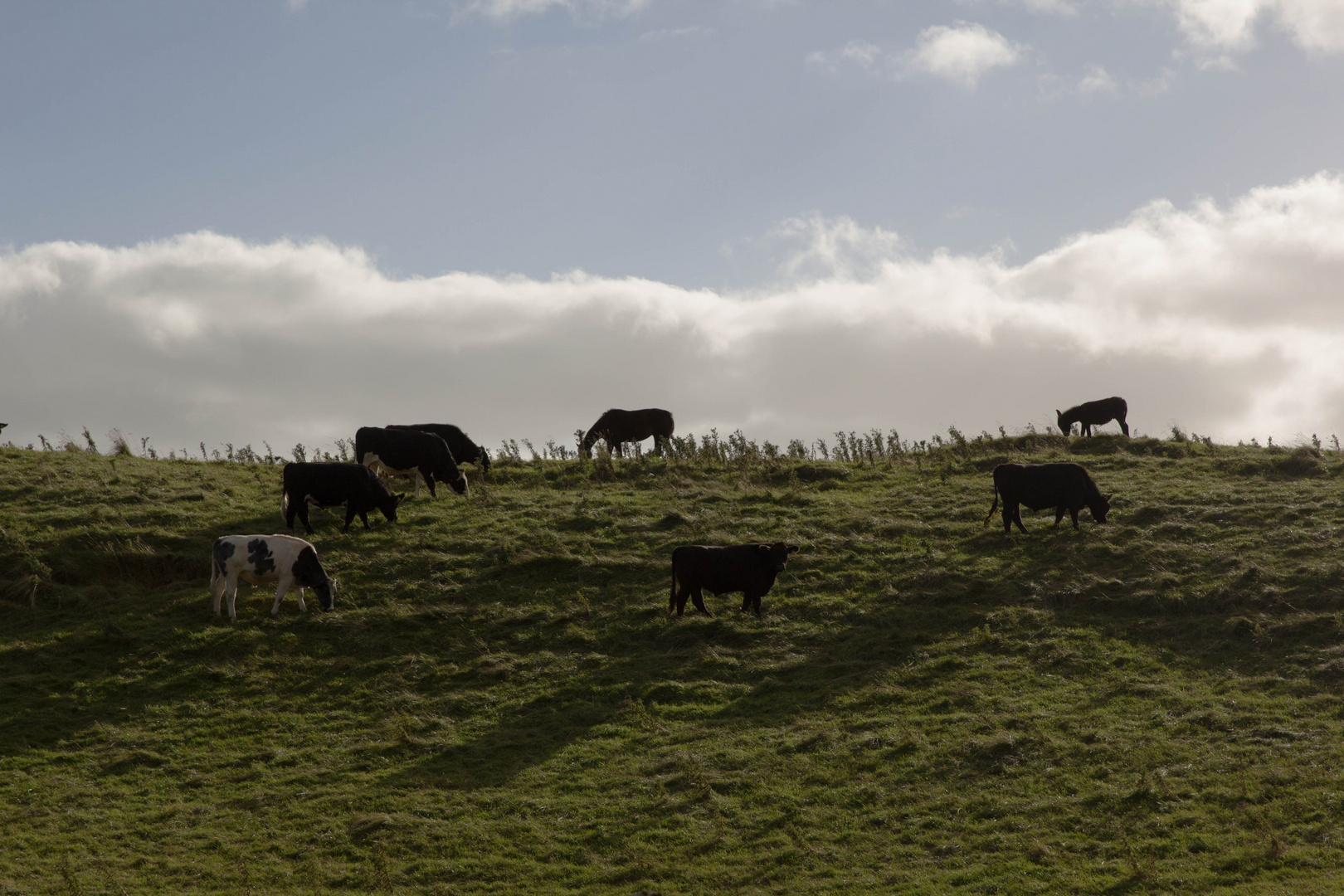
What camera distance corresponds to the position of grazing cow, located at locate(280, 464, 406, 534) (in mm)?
22625

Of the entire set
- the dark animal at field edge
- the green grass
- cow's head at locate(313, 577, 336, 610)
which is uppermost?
the dark animal at field edge

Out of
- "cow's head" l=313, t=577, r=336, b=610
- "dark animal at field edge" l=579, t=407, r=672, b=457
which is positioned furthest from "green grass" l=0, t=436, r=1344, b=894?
"dark animal at field edge" l=579, t=407, r=672, b=457

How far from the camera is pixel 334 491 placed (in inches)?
904

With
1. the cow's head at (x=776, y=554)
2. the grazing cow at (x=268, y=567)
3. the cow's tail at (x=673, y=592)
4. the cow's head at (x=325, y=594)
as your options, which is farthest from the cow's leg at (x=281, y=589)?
the cow's head at (x=776, y=554)

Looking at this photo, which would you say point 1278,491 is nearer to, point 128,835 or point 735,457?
point 735,457

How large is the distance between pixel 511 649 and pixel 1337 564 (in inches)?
594

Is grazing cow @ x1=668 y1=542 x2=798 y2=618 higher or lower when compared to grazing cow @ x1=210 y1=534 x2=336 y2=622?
lower

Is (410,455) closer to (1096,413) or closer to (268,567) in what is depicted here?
(268,567)

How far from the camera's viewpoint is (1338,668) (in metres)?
16.1

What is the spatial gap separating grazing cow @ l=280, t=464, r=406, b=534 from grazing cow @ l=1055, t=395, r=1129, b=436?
25734mm

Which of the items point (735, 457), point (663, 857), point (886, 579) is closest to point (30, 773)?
point (663, 857)

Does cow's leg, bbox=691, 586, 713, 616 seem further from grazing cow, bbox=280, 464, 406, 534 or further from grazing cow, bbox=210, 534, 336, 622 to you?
grazing cow, bbox=280, 464, 406, 534

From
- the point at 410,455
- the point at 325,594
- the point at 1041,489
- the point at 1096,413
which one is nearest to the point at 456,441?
the point at 410,455

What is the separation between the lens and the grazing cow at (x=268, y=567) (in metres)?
18.7
